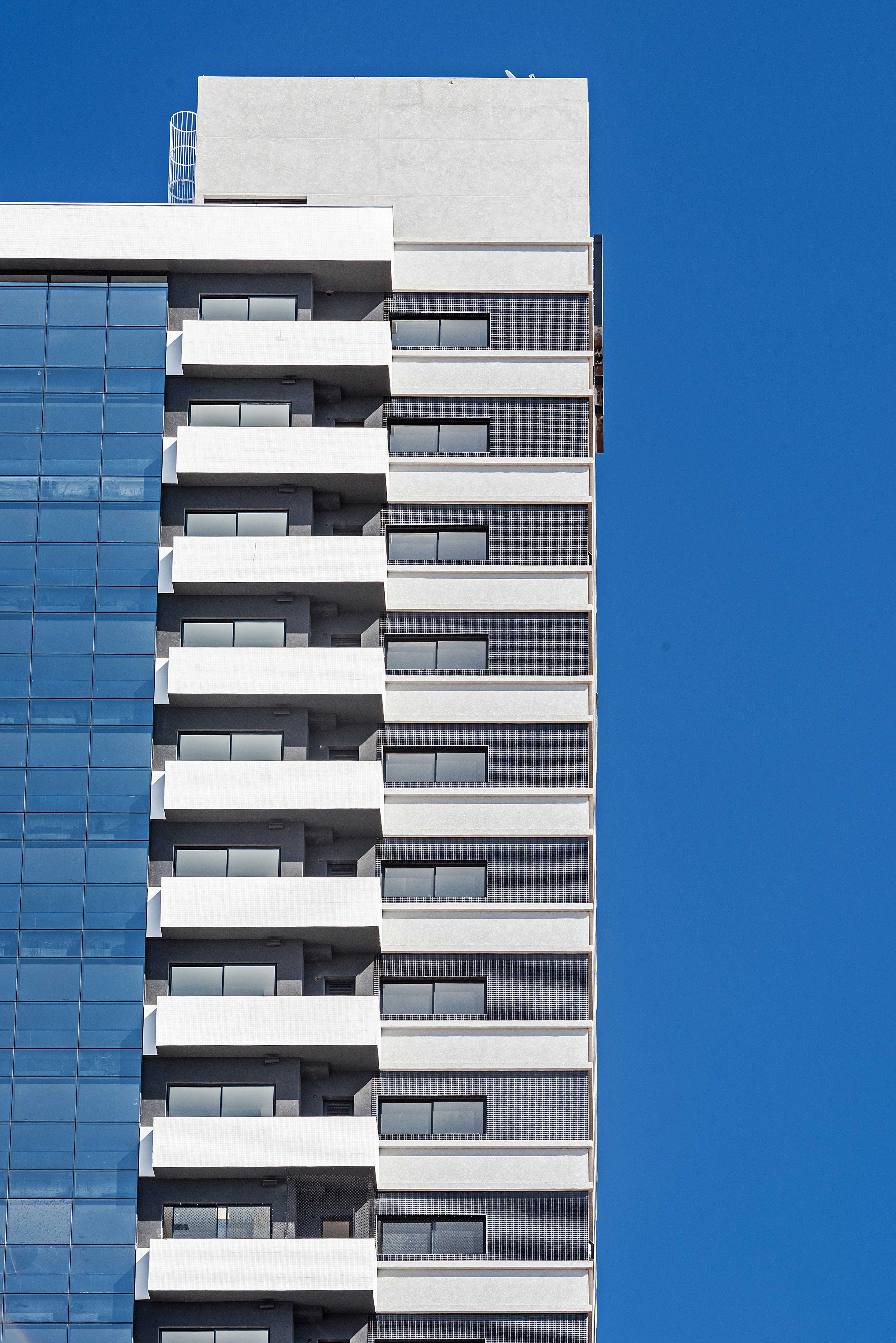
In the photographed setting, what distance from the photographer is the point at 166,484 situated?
7006 centimetres

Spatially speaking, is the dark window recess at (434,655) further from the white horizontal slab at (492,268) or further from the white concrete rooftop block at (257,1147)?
the white concrete rooftop block at (257,1147)

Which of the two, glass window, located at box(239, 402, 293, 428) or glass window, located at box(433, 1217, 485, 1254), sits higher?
glass window, located at box(239, 402, 293, 428)

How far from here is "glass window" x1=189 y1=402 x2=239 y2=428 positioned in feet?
233

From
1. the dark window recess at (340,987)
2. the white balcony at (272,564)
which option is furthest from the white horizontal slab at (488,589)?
the dark window recess at (340,987)

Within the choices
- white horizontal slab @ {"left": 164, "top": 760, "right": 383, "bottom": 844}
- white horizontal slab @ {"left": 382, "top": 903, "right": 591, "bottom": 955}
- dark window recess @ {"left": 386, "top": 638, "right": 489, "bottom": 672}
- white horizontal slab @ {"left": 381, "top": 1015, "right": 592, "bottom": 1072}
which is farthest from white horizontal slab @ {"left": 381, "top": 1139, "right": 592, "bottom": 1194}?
dark window recess @ {"left": 386, "top": 638, "right": 489, "bottom": 672}

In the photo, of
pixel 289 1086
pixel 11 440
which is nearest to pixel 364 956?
pixel 289 1086

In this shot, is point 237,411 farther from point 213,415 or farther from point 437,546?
point 437,546

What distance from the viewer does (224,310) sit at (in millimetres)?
72250

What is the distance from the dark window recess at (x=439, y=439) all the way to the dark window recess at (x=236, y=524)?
18.0 feet

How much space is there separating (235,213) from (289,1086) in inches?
1162

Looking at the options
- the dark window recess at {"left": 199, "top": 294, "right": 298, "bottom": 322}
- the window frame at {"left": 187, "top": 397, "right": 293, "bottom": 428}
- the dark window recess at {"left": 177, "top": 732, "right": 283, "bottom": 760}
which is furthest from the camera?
the dark window recess at {"left": 199, "top": 294, "right": 298, "bottom": 322}

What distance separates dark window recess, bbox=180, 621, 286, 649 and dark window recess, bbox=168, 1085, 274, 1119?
14319 mm

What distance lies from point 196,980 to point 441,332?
24.6 m

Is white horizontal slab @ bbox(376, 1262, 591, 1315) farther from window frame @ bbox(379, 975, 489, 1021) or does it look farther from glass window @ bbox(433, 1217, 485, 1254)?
window frame @ bbox(379, 975, 489, 1021)
